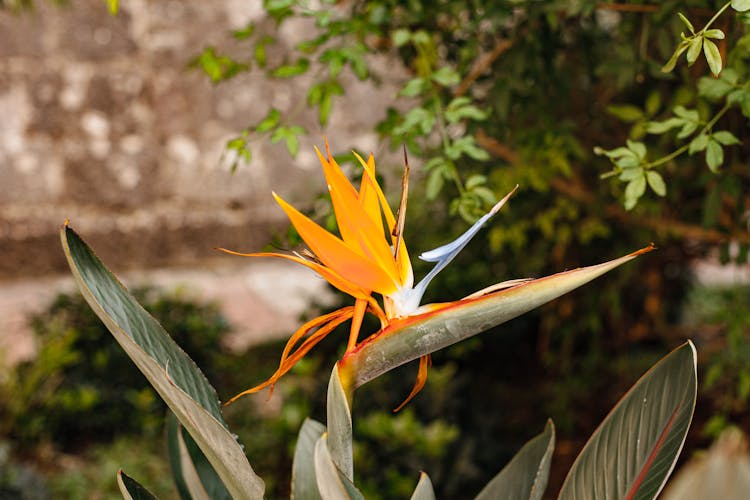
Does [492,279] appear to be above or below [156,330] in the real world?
below

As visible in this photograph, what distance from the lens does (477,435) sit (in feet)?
6.75

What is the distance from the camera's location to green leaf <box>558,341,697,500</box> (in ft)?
2.52

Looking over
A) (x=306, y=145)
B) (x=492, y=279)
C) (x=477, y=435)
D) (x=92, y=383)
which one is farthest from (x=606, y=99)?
(x=306, y=145)

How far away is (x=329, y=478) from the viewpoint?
680 millimetres

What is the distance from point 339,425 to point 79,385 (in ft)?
6.69

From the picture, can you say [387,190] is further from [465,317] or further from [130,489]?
[465,317]

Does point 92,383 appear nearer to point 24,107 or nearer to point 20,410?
point 20,410

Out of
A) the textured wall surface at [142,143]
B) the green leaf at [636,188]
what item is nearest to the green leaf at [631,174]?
the green leaf at [636,188]

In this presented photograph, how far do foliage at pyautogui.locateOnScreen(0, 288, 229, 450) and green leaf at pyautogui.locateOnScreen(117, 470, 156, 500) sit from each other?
1678 mm

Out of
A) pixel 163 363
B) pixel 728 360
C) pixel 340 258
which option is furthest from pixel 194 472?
pixel 728 360

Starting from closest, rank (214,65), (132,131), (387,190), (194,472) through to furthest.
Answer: (194,472), (214,65), (387,190), (132,131)

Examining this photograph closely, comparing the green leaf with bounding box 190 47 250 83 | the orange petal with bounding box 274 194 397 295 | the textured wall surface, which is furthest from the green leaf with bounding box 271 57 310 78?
the textured wall surface

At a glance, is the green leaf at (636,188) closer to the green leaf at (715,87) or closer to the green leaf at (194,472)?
the green leaf at (715,87)

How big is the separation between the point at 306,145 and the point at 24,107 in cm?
140
